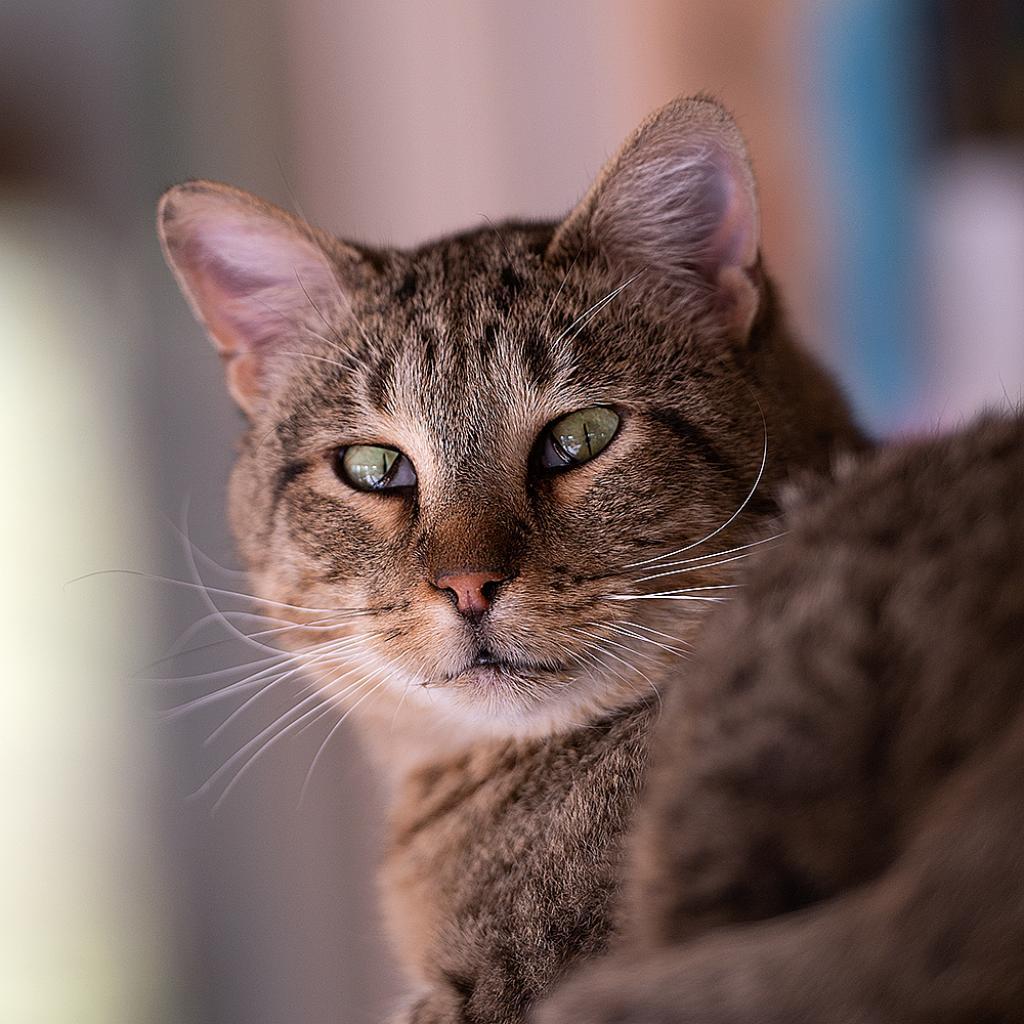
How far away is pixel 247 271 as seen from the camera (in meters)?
1.17

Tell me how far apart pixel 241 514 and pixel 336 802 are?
843 mm

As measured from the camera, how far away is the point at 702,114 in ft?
3.14

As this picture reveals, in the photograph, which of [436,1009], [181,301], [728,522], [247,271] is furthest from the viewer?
[181,301]

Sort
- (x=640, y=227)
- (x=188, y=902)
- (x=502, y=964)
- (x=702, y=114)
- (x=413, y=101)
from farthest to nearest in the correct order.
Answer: (x=188, y=902)
(x=413, y=101)
(x=640, y=227)
(x=702, y=114)
(x=502, y=964)

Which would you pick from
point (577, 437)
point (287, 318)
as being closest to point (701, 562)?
point (577, 437)

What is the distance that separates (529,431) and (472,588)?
17 cm

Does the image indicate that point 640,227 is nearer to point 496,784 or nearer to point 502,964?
point 496,784

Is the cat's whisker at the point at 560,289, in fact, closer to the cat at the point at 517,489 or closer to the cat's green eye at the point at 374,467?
the cat at the point at 517,489

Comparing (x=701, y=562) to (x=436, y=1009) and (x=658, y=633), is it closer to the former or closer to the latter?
(x=658, y=633)

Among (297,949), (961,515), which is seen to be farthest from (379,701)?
(297,949)

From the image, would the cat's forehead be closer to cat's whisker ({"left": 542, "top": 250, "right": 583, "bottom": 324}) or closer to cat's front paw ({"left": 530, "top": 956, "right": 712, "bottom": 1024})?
cat's whisker ({"left": 542, "top": 250, "right": 583, "bottom": 324})

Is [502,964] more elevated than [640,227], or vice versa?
[640,227]

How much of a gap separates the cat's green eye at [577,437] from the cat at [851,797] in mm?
396

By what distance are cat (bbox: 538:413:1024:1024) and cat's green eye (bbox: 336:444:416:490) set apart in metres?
0.50
